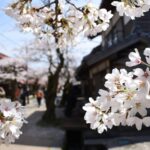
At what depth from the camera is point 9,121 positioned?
341cm

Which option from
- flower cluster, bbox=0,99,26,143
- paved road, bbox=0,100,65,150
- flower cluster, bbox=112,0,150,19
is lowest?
paved road, bbox=0,100,65,150

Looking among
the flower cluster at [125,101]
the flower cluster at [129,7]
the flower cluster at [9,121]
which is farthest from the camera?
the flower cluster at [9,121]

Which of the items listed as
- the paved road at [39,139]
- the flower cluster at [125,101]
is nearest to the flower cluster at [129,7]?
the flower cluster at [125,101]

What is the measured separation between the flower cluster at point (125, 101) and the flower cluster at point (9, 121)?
903 millimetres

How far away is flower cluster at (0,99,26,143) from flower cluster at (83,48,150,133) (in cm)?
90

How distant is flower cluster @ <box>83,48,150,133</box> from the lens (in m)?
2.40

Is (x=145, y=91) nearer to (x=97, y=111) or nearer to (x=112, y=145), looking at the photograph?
(x=97, y=111)

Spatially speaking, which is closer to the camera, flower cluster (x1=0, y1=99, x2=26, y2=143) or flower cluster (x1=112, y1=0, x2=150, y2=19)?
flower cluster (x1=112, y1=0, x2=150, y2=19)

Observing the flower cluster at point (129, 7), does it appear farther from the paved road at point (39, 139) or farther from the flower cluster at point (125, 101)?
the paved road at point (39, 139)

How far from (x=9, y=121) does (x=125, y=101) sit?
1.28 meters

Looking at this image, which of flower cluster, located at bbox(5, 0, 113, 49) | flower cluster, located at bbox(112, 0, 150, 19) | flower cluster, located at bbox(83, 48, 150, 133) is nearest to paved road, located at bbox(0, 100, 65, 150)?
flower cluster, located at bbox(5, 0, 113, 49)

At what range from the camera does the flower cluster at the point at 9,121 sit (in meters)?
3.40

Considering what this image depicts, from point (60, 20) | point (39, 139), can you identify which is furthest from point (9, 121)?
point (39, 139)

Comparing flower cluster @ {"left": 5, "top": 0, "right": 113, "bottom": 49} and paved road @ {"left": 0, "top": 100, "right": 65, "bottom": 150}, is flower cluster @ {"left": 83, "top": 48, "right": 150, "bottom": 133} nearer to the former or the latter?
flower cluster @ {"left": 5, "top": 0, "right": 113, "bottom": 49}
